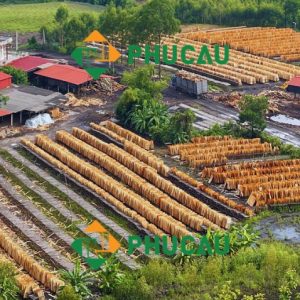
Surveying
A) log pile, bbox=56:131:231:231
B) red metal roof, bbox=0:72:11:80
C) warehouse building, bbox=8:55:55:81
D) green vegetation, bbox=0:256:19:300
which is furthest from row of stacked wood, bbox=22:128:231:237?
warehouse building, bbox=8:55:55:81

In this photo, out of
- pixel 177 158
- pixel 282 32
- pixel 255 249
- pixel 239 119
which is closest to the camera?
pixel 255 249

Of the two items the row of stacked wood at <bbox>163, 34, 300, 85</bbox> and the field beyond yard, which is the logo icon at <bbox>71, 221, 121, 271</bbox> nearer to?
the row of stacked wood at <bbox>163, 34, 300, 85</bbox>

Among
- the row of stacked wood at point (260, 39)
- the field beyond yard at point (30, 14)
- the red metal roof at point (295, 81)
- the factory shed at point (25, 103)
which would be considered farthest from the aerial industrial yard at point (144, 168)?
the field beyond yard at point (30, 14)

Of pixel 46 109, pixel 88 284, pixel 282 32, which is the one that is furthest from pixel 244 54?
pixel 88 284

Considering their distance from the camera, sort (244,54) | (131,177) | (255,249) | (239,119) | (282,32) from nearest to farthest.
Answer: (255,249)
(131,177)
(239,119)
(244,54)
(282,32)

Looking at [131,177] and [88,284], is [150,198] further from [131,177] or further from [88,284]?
[88,284]

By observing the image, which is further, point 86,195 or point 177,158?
point 177,158
